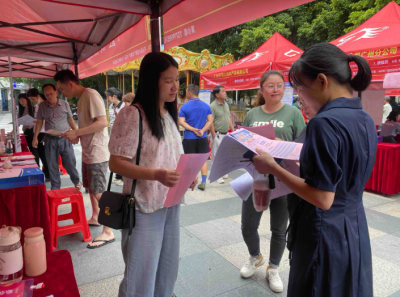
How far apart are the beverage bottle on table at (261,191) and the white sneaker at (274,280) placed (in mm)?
892

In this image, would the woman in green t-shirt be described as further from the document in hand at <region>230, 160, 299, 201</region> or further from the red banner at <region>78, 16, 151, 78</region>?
the red banner at <region>78, 16, 151, 78</region>

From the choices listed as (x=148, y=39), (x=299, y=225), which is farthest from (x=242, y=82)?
(x=299, y=225)

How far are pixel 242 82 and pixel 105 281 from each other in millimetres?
4785

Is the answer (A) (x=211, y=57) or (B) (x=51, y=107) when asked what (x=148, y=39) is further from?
(A) (x=211, y=57)

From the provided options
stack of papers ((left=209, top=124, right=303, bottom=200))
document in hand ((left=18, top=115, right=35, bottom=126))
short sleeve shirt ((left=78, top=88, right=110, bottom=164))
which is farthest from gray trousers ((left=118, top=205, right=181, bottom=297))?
document in hand ((left=18, top=115, right=35, bottom=126))

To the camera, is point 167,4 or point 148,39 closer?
point 167,4

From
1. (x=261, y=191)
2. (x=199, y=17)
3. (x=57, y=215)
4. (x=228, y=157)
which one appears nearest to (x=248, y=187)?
(x=261, y=191)

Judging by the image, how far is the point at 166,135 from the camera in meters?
1.52

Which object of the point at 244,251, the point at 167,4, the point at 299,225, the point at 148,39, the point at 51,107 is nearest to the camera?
the point at 299,225

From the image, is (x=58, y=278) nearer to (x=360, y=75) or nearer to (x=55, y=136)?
(x=360, y=75)

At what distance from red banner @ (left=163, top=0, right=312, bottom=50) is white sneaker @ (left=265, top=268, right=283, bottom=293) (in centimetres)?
189

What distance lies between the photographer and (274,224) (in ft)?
7.21

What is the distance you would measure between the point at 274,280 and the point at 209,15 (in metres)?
2.04

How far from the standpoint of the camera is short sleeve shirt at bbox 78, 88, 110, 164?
2.79m
